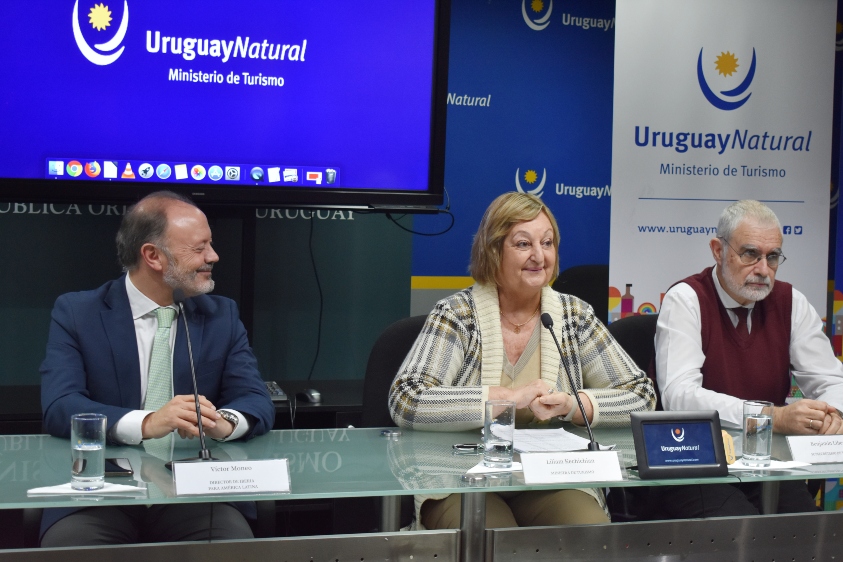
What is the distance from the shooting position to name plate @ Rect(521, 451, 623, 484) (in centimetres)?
173

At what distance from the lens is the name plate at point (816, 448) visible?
198 centimetres

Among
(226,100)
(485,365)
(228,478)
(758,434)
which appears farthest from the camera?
(226,100)

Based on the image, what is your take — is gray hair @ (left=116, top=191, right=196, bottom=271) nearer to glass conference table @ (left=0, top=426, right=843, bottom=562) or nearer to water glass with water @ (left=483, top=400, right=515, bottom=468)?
glass conference table @ (left=0, top=426, right=843, bottom=562)

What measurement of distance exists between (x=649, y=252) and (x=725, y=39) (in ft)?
3.24

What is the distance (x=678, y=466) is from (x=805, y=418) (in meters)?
0.61

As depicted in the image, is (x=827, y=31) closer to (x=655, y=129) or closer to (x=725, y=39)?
(x=725, y=39)

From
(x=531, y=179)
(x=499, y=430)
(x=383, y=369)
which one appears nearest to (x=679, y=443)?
(x=499, y=430)

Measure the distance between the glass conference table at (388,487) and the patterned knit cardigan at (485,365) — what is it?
19 cm

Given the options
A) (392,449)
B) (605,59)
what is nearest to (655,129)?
(605,59)

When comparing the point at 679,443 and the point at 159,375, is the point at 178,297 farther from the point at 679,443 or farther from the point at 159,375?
the point at 679,443

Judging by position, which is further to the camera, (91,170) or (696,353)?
(91,170)

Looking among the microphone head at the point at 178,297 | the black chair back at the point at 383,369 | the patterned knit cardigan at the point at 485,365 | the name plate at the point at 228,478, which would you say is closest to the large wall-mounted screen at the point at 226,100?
the black chair back at the point at 383,369

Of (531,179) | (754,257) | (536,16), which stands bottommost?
(754,257)

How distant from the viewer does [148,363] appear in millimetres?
2326
